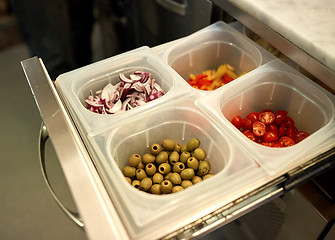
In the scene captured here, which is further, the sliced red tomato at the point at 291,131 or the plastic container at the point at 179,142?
the sliced red tomato at the point at 291,131

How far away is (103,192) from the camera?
683 mm

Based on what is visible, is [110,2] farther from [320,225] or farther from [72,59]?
[320,225]

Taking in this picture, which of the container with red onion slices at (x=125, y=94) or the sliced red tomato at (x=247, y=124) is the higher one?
the container with red onion slices at (x=125, y=94)

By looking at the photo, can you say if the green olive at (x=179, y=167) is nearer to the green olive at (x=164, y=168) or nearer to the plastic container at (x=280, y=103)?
the green olive at (x=164, y=168)

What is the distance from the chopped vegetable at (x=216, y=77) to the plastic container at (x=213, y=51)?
0.10 feet

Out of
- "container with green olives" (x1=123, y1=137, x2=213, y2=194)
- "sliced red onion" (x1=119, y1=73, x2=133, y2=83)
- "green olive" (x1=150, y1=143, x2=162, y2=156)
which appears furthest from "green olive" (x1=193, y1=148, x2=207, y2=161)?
"sliced red onion" (x1=119, y1=73, x2=133, y2=83)

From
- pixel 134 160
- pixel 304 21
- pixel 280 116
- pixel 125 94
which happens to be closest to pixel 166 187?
pixel 134 160

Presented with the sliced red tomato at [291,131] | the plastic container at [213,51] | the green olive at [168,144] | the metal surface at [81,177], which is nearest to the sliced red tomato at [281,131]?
the sliced red tomato at [291,131]

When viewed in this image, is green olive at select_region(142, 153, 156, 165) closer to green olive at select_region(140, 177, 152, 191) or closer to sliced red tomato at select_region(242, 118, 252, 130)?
green olive at select_region(140, 177, 152, 191)

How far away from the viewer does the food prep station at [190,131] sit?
645 millimetres

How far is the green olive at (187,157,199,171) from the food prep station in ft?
0.15

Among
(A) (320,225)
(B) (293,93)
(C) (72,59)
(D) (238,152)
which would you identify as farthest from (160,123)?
(C) (72,59)

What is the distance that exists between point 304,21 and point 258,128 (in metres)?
0.33

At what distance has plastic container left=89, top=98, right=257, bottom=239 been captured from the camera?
64 centimetres
